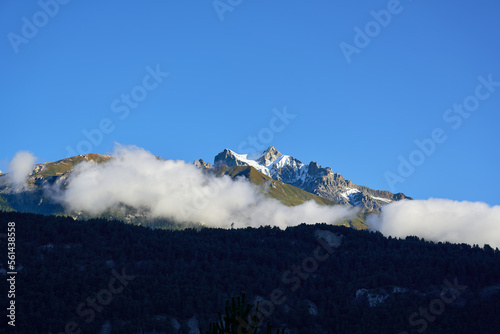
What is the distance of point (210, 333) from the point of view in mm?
46062

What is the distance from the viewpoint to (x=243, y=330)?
45250mm

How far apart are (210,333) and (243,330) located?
9.75 feet
